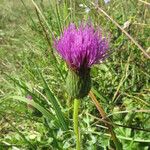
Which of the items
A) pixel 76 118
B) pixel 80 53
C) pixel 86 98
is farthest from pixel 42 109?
pixel 86 98

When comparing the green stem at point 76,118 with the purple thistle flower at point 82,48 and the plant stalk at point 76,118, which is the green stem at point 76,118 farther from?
the purple thistle flower at point 82,48

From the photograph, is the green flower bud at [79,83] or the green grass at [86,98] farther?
the green grass at [86,98]

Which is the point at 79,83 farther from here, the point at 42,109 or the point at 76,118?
the point at 42,109

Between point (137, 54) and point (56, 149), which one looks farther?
point (137, 54)

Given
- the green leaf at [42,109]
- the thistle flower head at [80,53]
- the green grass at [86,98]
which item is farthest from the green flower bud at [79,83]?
the green leaf at [42,109]

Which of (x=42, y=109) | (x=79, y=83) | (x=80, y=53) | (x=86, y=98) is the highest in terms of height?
(x=80, y=53)

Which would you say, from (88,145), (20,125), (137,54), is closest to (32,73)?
(20,125)

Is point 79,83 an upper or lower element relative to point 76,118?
upper

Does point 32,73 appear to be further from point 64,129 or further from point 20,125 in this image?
point 64,129
